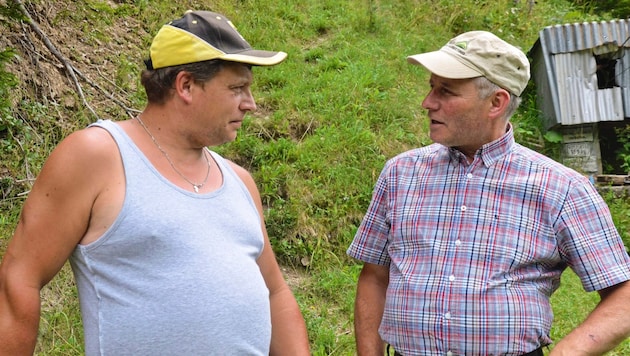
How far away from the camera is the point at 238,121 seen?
226 cm

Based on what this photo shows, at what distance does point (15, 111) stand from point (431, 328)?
3954mm

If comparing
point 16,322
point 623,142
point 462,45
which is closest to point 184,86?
point 16,322

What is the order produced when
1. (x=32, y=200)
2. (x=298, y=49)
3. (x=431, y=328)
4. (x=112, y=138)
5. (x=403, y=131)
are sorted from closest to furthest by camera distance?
(x=32, y=200), (x=112, y=138), (x=431, y=328), (x=403, y=131), (x=298, y=49)

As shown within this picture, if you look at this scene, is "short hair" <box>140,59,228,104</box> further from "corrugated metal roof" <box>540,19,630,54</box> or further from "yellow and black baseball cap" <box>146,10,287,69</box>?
"corrugated metal roof" <box>540,19,630,54</box>

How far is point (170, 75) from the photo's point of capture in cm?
217

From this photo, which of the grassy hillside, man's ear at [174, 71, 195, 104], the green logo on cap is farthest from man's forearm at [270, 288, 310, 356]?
the grassy hillside

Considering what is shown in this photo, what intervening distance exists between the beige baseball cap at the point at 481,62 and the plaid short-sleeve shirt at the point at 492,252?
217 millimetres

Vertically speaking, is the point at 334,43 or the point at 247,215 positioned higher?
the point at 247,215

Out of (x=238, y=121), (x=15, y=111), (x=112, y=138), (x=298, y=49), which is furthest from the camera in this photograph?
(x=298, y=49)

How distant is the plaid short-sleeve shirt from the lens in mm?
2385

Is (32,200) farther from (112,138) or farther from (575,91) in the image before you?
(575,91)

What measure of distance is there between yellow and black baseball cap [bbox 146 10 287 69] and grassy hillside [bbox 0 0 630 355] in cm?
239

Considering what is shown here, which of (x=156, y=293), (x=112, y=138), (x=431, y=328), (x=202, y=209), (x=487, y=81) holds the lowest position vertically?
(x=431, y=328)

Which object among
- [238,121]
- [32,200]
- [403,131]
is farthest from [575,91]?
[32,200]
